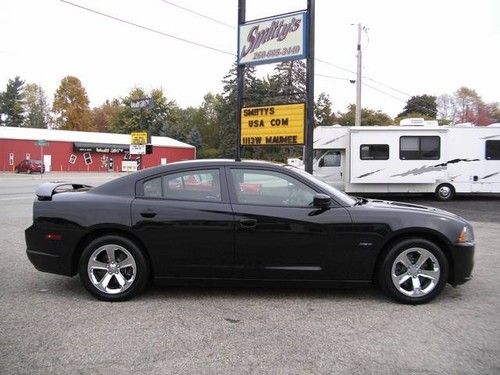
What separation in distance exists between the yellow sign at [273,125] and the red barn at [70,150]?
109ft

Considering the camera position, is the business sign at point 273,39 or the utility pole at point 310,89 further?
the business sign at point 273,39

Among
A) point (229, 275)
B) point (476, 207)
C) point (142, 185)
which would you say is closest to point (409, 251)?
point (229, 275)

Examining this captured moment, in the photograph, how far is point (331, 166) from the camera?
18.8 metres

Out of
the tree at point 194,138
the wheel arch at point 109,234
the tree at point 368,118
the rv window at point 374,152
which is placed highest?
the tree at point 368,118

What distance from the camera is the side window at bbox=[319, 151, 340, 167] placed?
18766 mm

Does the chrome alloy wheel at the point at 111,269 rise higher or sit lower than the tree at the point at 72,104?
lower

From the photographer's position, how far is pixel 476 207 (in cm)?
1549

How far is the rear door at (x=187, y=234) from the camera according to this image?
16.1ft

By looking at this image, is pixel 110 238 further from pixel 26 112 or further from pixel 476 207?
pixel 26 112

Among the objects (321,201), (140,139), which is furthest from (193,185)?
(140,139)

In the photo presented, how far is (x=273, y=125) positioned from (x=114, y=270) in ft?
26.1

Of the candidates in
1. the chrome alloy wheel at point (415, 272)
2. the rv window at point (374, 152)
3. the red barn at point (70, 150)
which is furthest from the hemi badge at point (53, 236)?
the red barn at point (70, 150)

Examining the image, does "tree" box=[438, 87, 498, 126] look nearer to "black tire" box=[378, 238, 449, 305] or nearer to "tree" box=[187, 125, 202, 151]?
"tree" box=[187, 125, 202, 151]

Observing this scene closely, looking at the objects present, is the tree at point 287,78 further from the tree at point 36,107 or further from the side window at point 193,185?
the tree at point 36,107
